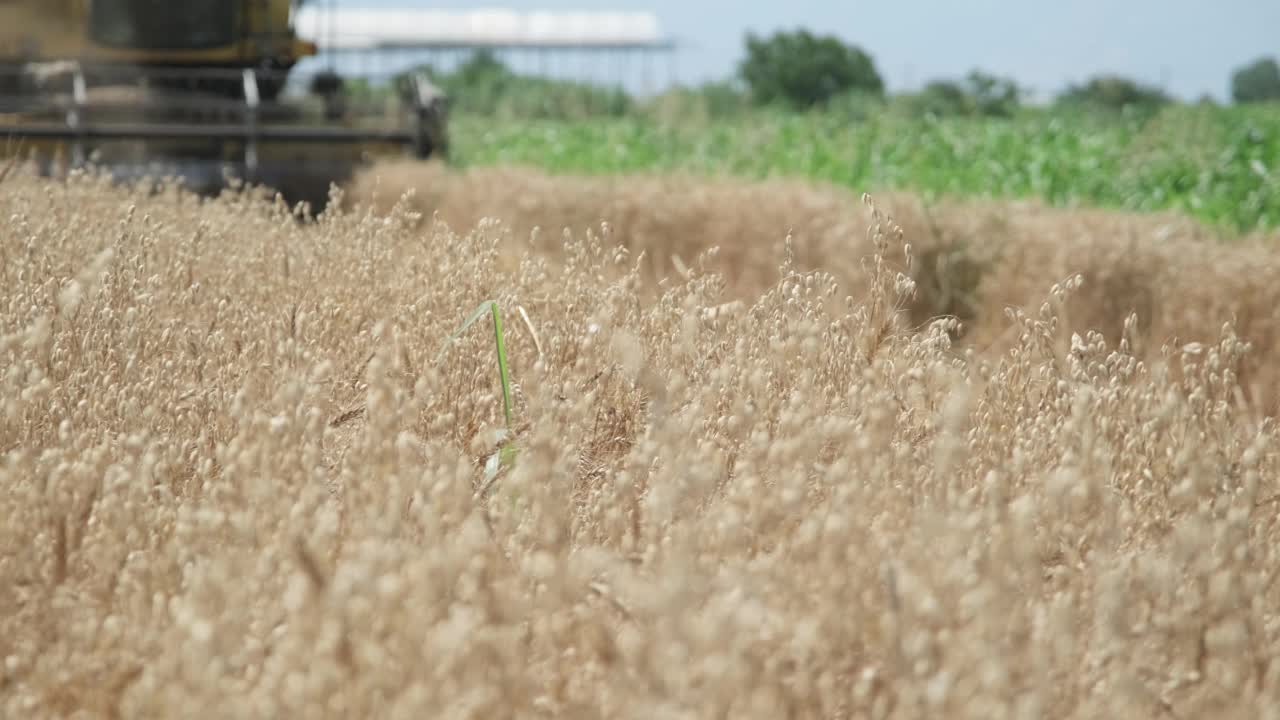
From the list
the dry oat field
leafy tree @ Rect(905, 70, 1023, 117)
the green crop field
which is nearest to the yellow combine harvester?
the green crop field

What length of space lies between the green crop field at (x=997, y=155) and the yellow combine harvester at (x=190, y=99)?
1969 millimetres

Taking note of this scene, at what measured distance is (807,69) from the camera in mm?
58812

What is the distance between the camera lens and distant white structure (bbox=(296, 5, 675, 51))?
47.5m

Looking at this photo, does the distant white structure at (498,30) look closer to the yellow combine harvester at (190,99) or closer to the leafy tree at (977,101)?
the leafy tree at (977,101)

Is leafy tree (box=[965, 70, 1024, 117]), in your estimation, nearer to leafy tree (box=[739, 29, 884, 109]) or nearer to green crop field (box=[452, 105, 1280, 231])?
green crop field (box=[452, 105, 1280, 231])

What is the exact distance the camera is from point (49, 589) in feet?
6.39

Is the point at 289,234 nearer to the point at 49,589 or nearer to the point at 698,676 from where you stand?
the point at 49,589

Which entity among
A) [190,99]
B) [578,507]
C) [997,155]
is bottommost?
[578,507]

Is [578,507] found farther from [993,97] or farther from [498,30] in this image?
[498,30]

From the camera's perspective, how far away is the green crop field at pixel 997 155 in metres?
11.5

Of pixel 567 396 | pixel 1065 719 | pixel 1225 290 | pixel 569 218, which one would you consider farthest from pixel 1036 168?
pixel 1065 719

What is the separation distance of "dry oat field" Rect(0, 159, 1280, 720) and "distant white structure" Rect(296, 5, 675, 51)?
44.6 m

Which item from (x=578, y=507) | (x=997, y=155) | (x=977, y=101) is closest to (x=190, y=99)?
(x=997, y=155)

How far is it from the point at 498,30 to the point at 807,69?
15.6 metres
